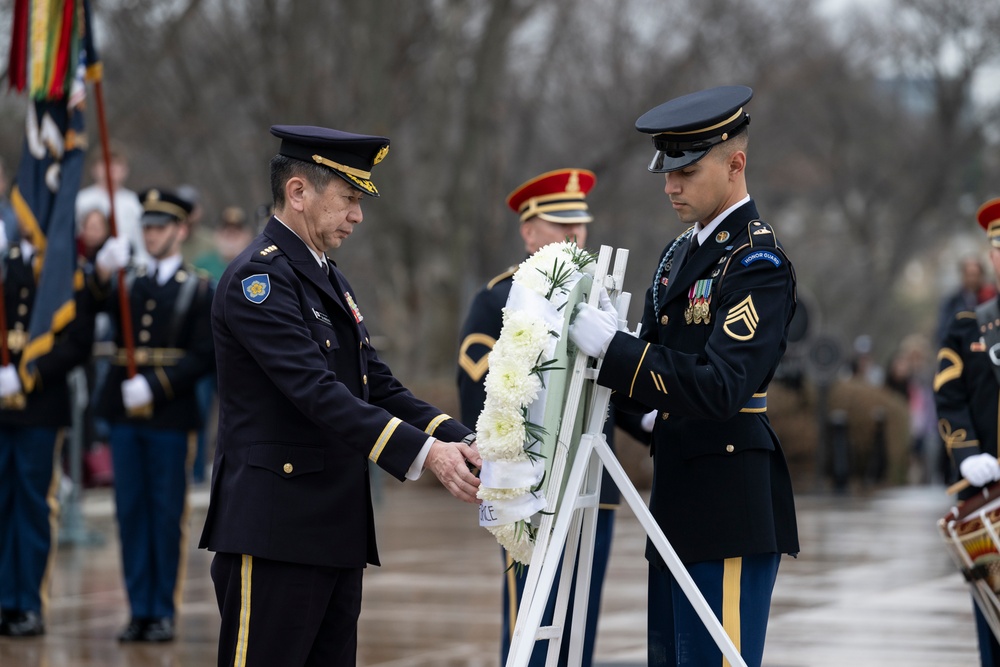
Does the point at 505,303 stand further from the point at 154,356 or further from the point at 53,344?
the point at 53,344

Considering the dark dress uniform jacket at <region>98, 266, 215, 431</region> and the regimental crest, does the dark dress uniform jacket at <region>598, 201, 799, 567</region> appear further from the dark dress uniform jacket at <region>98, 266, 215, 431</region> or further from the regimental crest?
the dark dress uniform jacket at <region>98, 266, 215, 431</region>

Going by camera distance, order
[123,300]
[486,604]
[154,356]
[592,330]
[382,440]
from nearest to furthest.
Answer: [592,330] → [382,440] → [123,300] → [154,356] → [486,604]

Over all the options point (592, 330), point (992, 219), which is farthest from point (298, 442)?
point (992, 219)

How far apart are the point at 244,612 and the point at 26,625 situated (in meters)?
4.07

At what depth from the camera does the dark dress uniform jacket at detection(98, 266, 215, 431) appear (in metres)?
8.41

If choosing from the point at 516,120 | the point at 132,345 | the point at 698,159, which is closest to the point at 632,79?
the point at 516,120

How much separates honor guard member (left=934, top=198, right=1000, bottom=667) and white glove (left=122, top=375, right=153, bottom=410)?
406cm

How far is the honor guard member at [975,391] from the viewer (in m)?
6.54

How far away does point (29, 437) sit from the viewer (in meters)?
8.41

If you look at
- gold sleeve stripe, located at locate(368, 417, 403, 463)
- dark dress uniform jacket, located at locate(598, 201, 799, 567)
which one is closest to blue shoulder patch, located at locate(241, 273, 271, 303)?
gold sleeve stripe, located at locate(368, 417, 403, 463)

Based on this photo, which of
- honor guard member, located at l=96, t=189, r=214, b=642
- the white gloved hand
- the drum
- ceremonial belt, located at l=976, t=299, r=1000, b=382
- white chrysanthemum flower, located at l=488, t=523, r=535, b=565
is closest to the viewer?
white chrysanthemum flower, located at l=488, t=523, r=535, b=565

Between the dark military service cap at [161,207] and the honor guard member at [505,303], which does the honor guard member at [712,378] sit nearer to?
the honor guard member at [505,303]

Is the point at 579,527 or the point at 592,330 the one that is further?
the point at 579,527

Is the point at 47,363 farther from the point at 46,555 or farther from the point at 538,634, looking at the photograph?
the point at 538,634
